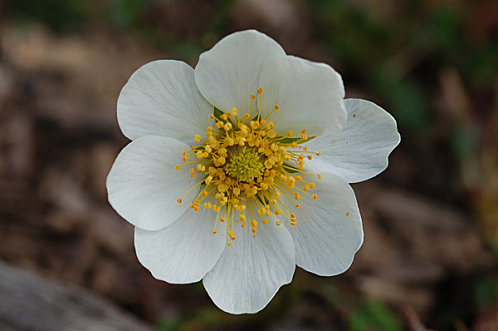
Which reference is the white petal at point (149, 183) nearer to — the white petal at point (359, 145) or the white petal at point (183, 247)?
the white petal at point (183, 247)

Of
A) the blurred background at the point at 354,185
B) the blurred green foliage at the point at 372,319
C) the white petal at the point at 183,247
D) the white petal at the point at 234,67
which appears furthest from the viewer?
the blurred background at the point at 354,185

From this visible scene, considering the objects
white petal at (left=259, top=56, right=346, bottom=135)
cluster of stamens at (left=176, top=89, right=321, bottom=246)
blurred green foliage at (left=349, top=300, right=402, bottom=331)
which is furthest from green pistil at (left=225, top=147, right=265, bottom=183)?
blurred green foliage at (left=349, top=300, right=402, bottom=331)

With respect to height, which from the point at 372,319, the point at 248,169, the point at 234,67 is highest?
the point at 234,67

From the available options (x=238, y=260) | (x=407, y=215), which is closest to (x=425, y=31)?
(x=407, y=215)

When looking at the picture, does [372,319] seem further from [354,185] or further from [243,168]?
[243,168]

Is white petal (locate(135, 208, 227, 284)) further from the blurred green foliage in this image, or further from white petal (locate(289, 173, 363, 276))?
the blurred green foliage

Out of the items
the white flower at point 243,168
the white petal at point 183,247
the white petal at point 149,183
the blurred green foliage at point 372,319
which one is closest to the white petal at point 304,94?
the white flower at point 243,168

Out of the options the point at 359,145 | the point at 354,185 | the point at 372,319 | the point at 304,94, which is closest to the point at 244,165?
the point at 304,94
